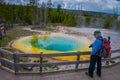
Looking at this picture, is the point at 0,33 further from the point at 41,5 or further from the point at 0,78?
the point at 41,5

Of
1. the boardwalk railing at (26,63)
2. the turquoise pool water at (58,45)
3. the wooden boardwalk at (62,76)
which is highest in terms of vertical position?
the boardwalk railing at (26,63)

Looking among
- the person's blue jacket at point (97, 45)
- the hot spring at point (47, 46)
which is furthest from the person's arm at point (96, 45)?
the hot spring at point (47, 46)

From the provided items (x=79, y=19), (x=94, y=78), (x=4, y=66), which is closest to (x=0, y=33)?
(x=4, y=66)

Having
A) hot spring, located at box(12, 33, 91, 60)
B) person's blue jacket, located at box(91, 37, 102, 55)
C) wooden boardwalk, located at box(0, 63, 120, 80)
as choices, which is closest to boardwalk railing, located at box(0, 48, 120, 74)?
wooden boardwalk, located at box(0, 63, 120, 80)

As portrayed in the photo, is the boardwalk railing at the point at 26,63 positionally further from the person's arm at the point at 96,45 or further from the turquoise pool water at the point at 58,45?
the turquoise pool water at the point at 58,45

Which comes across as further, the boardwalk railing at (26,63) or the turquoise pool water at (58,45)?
the turquoise pool water at (58,45)

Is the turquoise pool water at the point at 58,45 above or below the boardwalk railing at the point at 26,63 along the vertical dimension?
below

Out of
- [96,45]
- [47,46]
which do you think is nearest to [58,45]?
[47,46]

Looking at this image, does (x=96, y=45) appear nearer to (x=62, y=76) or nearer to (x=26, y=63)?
(x=62, y=76)

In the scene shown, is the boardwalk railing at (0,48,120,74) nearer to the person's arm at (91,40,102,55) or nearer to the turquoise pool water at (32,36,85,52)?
the person's arm at (91,40,102,55)

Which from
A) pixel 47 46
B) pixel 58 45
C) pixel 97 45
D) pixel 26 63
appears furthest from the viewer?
pixel 58 45

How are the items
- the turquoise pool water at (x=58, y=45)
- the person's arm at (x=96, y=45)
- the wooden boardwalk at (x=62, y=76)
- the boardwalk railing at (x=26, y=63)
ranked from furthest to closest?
the turquoise pool water at (x=58, y=45) → the boardwalk railing at (x=26, y=63) → the wooden boardwalk at (x=62, y=76) → the person's arm at (x=96, y=45)

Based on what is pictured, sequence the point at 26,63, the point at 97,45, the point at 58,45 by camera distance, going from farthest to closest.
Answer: the point at 58,45
the point at 26,63
the point at 97,45

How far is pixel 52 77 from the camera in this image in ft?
23.1
